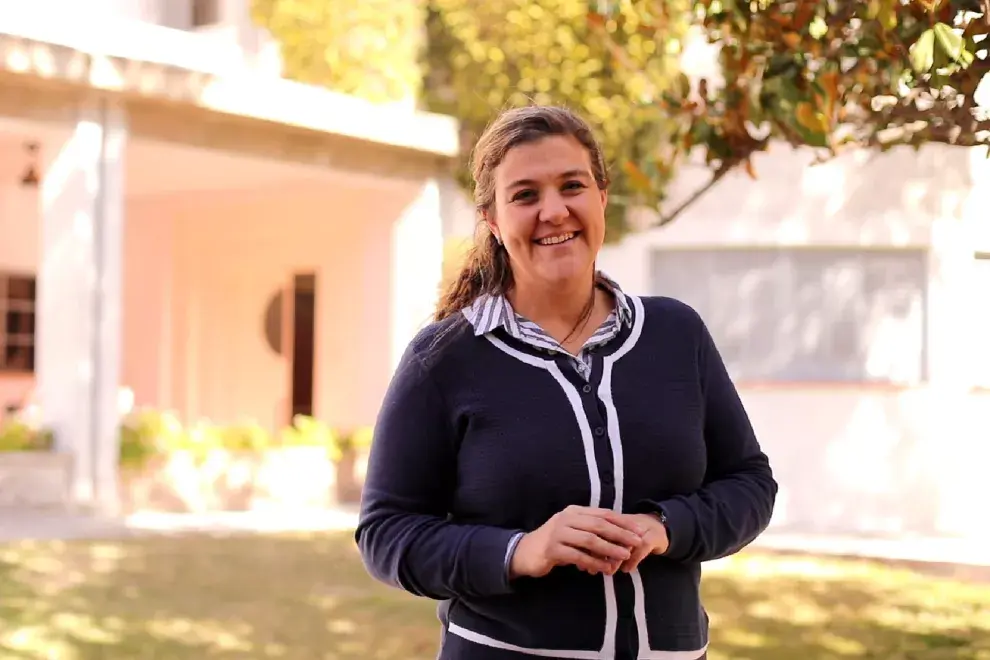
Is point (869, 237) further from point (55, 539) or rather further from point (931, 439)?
point (55, 539)

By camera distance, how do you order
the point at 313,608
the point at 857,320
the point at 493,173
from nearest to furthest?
the point at 493,173 → the point at 313,608 → the point at 857,320

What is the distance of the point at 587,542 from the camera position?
2.18m

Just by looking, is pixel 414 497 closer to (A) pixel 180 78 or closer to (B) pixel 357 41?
(A) pixel 180 78

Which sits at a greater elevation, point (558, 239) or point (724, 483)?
point (558, 239)

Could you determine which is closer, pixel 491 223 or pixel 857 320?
pixel 491 223

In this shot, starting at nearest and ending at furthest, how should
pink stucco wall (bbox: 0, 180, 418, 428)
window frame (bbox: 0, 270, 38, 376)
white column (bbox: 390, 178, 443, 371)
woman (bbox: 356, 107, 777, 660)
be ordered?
woman (bbox: 356, 107, 777, 660)
white column (bbox: 390, 178, 443, 371)
pink stucco wall (bbox: 0, 180, 418, 428)
window frame (bbox: 0, 270, 38, 376)

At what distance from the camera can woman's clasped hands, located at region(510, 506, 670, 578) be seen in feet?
7.18

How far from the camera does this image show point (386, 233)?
15.9 meters

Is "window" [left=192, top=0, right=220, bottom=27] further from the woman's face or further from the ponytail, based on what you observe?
the woman's face

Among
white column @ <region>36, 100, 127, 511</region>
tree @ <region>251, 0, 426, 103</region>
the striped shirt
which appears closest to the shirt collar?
the striped shirt

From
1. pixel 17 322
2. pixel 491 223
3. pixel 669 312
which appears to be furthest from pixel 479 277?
pixel 17 322

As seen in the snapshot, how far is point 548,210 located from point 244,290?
632 inches

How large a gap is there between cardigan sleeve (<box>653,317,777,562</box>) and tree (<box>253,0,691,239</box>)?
1103 centimetres

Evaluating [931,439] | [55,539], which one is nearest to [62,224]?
[55,539]
